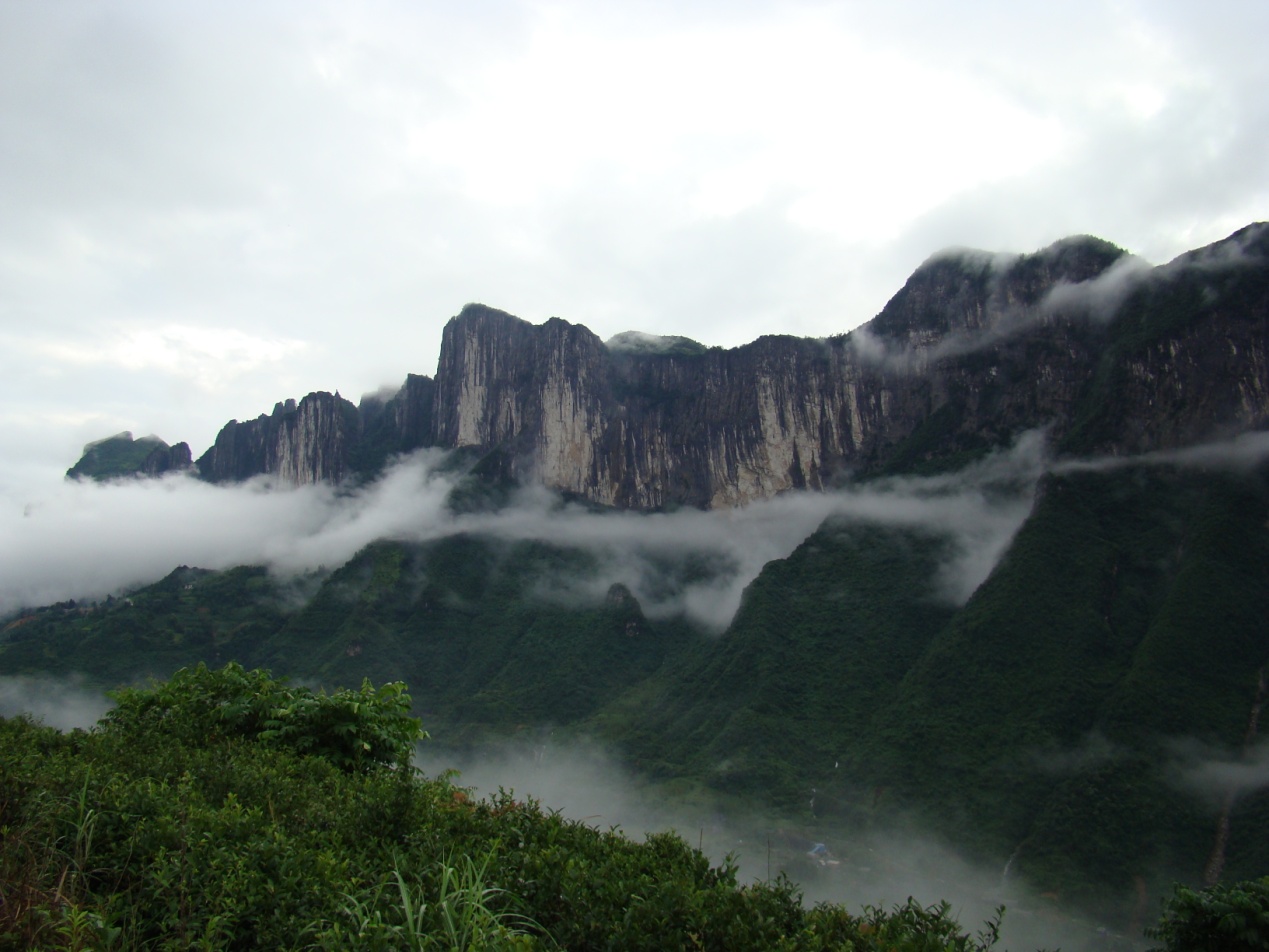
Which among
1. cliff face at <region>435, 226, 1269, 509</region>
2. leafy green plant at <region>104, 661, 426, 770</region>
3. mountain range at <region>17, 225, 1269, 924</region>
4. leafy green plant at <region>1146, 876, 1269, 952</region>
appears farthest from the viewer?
cliff face at <region>435, 226, 1269, 509</region>

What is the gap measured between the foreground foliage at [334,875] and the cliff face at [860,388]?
310 feet

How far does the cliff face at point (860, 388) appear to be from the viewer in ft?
283

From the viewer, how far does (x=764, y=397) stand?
12988 centimetres

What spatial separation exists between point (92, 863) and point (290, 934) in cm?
219

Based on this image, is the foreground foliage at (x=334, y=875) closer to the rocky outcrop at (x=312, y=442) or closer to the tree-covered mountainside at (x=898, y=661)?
the tree-covered mountainside at (x=898, y=661)

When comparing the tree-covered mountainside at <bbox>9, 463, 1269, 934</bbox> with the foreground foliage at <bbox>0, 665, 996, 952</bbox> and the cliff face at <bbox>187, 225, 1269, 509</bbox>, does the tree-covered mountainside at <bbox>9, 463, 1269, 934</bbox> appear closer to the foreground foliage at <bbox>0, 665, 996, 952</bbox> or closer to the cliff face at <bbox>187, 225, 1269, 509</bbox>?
the cliff face at <bbox>187, 225, 1269, 509</bbox>

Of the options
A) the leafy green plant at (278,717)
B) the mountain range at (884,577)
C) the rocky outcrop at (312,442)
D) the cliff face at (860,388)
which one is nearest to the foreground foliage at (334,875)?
the leafy green plant at (278,717)

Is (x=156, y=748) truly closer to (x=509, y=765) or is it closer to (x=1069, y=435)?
(x=509, y=765)

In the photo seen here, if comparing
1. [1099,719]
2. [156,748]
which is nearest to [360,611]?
[1099,719]

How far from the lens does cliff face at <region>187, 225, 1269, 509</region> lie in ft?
283

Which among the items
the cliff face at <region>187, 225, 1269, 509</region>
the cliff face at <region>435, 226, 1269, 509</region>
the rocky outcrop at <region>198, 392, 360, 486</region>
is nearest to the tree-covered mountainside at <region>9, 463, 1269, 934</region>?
the cliff face at <region>435, 226, 1269, 509</region>

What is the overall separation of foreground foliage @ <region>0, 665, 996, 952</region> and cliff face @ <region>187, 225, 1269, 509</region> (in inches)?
3721

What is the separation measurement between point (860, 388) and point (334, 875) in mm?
124262

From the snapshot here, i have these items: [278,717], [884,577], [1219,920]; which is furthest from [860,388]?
[278,717]
